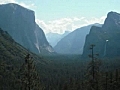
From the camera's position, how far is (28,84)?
40.6 meters

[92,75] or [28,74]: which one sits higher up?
[28,74]

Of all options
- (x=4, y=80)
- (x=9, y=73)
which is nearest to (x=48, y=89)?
(x=4, y=80)

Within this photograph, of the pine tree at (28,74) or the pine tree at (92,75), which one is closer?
the pine tree at (28,74)

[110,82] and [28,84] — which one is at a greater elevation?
[28,84]

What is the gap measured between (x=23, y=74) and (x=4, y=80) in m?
122

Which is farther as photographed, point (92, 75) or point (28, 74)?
point (92, 75)

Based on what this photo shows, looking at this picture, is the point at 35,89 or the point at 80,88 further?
→ the point at 80,88

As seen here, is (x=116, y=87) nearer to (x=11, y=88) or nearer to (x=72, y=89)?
(x=72, y=89)

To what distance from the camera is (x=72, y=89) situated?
86812 mm

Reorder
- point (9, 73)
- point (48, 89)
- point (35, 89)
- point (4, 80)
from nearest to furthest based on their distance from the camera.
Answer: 1. point (35, 89)
2. point (48, 89)
3. point (4, 80)
4. point (9, 73)

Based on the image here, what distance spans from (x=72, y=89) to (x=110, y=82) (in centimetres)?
2468

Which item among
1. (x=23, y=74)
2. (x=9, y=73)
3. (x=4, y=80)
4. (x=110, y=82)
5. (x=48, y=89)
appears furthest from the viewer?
(x=9, y=73)

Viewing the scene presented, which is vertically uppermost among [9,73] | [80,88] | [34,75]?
[34,75]

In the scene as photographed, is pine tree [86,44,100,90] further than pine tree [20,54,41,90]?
Yes
